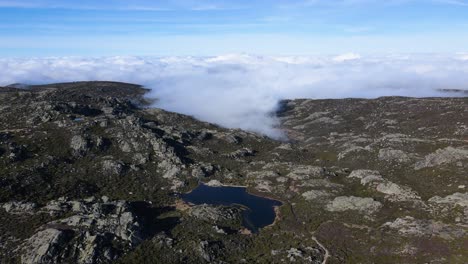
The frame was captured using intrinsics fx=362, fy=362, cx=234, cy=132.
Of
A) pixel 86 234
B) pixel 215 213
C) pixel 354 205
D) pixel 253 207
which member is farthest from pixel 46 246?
pixel 354 205

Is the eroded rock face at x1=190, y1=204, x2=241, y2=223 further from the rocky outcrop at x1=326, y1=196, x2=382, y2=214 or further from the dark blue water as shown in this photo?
the rocky outcrop at x1=326, y1=196, x2=382, y2=214

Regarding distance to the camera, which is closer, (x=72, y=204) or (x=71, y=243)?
(x=71, y=243)

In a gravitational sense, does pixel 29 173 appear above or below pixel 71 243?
above

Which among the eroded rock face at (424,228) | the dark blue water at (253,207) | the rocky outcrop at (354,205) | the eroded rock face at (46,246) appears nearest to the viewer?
the eroded rock face at (46,246)

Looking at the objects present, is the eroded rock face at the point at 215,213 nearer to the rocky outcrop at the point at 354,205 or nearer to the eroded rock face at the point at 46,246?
the rocky outcrop at the point at 354,205

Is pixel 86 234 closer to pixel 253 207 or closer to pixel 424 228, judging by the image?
pixel 253 207

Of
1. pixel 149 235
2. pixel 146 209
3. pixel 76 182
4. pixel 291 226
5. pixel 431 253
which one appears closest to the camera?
pixel 431 253

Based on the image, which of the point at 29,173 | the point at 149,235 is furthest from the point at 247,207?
the point at 29,173

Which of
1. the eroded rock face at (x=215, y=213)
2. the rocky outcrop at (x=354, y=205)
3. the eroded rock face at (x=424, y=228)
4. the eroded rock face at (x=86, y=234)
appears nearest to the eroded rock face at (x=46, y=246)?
the eroded rock face at (x=86, y=234)

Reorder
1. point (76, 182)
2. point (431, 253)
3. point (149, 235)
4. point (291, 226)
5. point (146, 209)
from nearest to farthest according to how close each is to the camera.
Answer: point (431, 253), point (149, 235), point (291, 226), point (146, 209), point (76, 182)

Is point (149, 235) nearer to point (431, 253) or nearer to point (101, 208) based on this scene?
point (101, 208)

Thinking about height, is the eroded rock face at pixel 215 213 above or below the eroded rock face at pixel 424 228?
below
